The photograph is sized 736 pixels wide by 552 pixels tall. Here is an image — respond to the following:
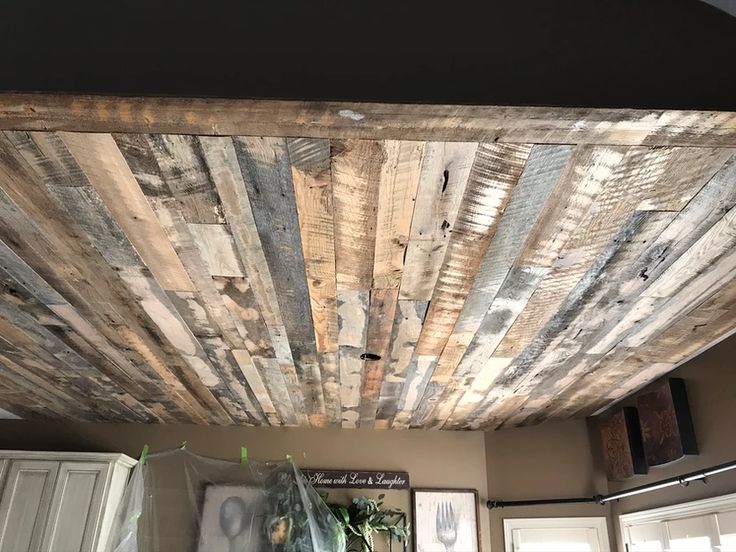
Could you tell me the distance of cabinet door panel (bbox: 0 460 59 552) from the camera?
10.6 feet

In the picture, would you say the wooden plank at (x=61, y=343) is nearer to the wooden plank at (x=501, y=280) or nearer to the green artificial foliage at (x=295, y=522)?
the green artificial foliage at (x=295, y=522)

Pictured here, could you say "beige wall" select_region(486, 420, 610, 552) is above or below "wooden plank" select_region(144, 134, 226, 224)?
below

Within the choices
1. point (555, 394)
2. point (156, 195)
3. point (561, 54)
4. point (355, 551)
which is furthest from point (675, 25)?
point (355, 551)

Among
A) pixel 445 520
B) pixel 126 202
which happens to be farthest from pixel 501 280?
pixel 445 520

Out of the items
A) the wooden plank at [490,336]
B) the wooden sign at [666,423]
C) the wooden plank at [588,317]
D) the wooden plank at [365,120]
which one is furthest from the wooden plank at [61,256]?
the wooden sign at [666,423]

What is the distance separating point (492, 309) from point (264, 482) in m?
2.11

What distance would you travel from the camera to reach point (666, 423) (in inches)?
108

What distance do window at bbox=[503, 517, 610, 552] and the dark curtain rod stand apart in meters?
0.10

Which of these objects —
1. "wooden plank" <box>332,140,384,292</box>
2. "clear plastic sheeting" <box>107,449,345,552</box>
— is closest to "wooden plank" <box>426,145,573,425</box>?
"wooden plank" <box>332,140,384,292</box>

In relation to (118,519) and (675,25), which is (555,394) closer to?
(675,25)

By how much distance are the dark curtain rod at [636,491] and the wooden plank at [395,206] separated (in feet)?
5.36

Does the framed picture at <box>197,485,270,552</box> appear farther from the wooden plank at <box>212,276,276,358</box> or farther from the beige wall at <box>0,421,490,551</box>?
the wooden plank at <box>212,276,276,358</box>

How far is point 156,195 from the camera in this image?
1.43 m

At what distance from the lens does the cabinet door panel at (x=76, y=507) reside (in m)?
3.22
